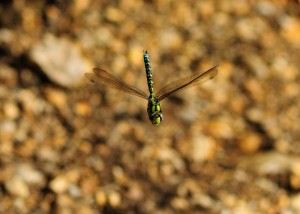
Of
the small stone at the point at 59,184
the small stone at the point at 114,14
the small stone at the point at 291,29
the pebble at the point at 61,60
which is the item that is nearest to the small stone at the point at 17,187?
the small stone at the point at 59,184

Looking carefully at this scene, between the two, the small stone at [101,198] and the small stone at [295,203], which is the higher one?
the small stone at [295,203]

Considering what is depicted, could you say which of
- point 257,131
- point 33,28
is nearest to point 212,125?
point 257,131

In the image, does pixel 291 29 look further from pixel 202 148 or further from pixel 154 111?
pixel 154 111

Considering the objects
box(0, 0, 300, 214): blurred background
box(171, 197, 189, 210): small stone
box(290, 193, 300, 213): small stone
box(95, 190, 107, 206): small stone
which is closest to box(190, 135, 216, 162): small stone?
box(0, 0, 300, 214): blurred background

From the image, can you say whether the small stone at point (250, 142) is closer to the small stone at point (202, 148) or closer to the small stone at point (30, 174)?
the small stone at point (202, 148)

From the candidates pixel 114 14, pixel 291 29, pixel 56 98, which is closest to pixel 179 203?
pixel 56 98

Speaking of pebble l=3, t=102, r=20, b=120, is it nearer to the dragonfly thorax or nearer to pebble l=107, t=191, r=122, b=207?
pebble l=107, t=191, r=122, b=207
